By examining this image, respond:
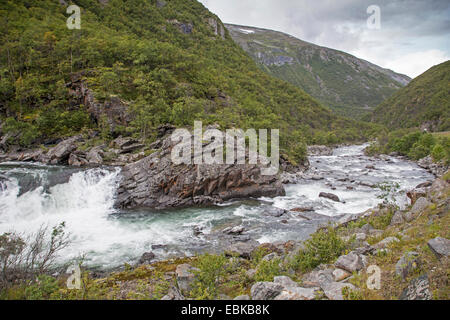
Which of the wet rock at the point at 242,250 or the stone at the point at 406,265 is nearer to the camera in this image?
the stone at the point at 406,265

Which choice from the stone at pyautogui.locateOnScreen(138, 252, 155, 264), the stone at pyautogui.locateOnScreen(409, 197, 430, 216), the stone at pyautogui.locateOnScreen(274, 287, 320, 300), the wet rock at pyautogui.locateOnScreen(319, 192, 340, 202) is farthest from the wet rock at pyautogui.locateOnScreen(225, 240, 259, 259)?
the wet rock at pyautogui.locateOnScreen(319, 192, 340, 202)

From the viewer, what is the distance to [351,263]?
615 centimetres

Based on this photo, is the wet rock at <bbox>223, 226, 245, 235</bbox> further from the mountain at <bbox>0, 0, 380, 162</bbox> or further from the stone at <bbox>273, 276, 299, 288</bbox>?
the mountain at <bbox>0, 0, 380, 162</bbox>

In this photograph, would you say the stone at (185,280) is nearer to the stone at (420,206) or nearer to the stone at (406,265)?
the stone at (406,265)

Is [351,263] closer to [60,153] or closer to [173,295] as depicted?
[173,295]

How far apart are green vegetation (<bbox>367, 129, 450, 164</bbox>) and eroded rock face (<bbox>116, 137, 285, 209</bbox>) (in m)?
34.0

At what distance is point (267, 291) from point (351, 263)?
2.64 m

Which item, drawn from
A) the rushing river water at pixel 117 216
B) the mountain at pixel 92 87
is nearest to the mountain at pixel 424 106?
the mountain at pixel 92 87

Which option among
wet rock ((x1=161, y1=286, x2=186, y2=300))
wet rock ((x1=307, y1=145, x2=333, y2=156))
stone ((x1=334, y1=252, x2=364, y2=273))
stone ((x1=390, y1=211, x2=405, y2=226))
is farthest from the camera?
wet rock ((x1=307, y1=145, x2=333, y2=156))

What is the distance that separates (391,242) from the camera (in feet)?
22.8

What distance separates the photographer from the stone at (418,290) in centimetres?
423

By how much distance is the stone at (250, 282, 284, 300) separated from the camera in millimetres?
5117

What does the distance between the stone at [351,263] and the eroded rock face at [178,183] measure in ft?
50.2

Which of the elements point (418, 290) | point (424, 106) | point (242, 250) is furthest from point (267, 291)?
point (424, 106)
